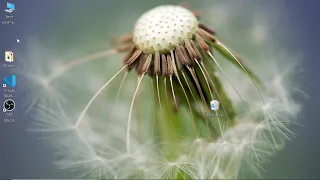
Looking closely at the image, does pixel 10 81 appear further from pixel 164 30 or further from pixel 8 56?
pixel 164 30

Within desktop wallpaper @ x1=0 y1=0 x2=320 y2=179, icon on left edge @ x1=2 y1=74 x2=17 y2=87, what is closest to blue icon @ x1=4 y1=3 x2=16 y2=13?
desktop wallpaper @ x1=0 y1=0 x2=320 y2=179

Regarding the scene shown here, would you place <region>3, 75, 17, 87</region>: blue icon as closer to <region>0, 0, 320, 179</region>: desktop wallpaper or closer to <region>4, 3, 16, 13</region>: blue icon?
<region>0, 0, 320, 179</region>: desktop wallpaper

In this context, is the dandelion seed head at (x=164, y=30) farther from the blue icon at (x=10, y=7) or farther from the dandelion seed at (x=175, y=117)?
the blue icon at (x=10, y=7)

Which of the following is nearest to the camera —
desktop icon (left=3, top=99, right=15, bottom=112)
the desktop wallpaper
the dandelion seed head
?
the dandelion seed head

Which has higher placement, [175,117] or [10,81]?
[10,81]

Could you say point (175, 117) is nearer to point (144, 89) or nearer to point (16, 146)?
point (144, 89)

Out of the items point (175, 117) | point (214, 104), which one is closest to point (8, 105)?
point (175, 117)
